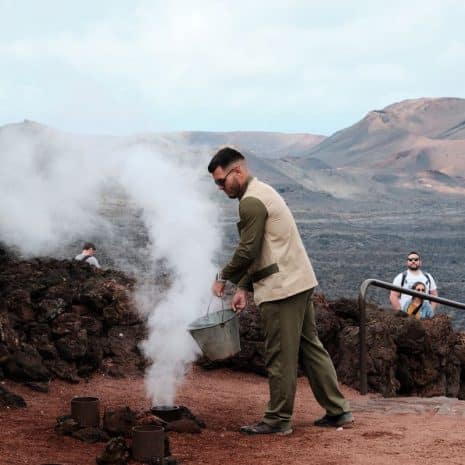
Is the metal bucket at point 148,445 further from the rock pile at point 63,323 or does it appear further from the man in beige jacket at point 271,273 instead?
the rock pile at point 63,323

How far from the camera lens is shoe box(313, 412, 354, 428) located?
6.14m

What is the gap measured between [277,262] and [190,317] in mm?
1832

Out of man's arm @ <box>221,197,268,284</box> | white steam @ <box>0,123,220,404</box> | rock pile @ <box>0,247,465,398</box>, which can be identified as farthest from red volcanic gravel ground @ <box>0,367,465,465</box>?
man's arm @ <box>221,197,268,284</box>

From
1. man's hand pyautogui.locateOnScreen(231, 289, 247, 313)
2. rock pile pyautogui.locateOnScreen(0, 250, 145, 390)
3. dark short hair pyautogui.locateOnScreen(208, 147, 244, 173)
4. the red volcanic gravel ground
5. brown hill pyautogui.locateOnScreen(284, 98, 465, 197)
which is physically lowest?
the red volcanic gravel ground

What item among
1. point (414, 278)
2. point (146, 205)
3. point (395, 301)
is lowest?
point (395, 301)

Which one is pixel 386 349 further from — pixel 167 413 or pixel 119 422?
pixel 119 422

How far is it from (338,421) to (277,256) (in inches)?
52.6

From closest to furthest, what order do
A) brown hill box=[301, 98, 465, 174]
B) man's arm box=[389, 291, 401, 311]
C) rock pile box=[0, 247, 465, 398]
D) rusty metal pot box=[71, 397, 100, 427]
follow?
1. rusty metal pot box=[71, 397, 100, 427]
2. rock pile box=[0, 247, 465, 398]
3. man's arm box=[389, 291, 401, 311]
4. brown hill box=[301, 98, 465, 174]

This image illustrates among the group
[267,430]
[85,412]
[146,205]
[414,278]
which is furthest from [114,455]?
[414,278]

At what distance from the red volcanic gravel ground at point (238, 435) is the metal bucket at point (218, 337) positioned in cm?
55

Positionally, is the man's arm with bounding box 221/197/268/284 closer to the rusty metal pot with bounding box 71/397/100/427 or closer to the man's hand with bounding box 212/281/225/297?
the man's hand with bounding box 212/281/225/297

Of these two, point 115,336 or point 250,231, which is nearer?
point 250,231

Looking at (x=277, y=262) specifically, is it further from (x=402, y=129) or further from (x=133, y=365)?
(x=402, y=129)

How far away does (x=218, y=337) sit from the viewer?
5.82 metres
